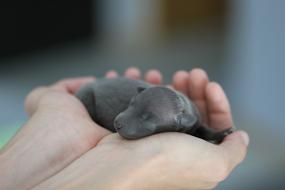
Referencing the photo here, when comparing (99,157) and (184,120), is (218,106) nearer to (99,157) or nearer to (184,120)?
(184,120)

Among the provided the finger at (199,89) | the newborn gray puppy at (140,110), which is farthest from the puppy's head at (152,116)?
the finger at (199,89)

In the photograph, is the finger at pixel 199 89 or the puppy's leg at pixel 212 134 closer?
the puppy's leg at pixel 212 134

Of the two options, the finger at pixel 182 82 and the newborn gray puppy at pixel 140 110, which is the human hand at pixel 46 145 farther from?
the finger at pixel 182 82

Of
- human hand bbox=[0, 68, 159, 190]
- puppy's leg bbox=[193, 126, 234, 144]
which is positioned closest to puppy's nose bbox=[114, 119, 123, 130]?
human hand bbox=[0, 68, 159, 190]

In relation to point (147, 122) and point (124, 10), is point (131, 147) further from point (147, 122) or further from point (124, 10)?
point (124, 10)

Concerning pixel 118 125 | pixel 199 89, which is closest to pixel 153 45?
pixel 199 89

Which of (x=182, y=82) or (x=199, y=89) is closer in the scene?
(x=199, y=89)

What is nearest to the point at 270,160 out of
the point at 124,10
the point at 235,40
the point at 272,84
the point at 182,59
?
the point at 272,84

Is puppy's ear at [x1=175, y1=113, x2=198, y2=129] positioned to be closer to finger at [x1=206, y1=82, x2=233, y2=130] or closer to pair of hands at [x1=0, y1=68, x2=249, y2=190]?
pair of hands at [x1=0, y1=68, x2=249, y2=190]
